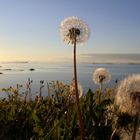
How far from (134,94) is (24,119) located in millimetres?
3298

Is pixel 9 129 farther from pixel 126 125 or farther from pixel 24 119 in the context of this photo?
pixel 126 125

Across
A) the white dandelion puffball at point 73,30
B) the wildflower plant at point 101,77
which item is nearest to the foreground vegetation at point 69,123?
the wildflower plant at point 101,77

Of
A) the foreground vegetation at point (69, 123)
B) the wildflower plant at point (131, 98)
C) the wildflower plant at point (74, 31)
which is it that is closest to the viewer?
the wildflower plant at point (131, 98)

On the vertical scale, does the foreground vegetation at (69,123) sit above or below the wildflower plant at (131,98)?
below

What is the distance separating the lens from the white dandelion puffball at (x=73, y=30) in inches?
150

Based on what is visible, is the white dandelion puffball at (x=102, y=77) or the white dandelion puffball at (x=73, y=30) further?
the white dandelion puffball at (x=102, y=77)

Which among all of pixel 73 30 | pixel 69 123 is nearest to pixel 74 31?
pixel 73 30

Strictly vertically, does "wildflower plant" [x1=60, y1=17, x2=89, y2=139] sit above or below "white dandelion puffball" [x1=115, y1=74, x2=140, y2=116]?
above

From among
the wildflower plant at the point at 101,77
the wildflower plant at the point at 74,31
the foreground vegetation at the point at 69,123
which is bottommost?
the foreground vegetation at the point at 69,123

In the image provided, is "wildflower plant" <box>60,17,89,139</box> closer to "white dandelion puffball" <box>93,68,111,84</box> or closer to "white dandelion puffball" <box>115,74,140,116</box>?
"white dandelion puffball" <box>115,74,140,116</box>

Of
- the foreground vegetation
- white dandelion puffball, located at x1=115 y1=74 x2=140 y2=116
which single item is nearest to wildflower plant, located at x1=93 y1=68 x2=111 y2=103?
the foreground vegetation

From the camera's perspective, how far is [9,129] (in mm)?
5703

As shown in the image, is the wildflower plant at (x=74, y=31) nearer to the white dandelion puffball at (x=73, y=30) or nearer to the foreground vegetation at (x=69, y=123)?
the white dandelion puffball at (x=73, y=30)

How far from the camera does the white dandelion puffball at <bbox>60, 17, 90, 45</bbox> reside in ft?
12.5
